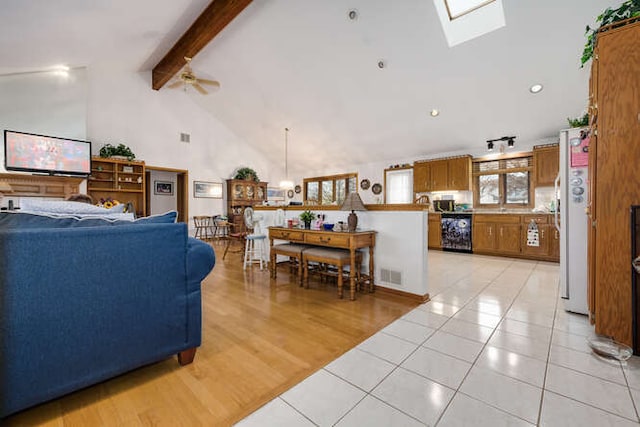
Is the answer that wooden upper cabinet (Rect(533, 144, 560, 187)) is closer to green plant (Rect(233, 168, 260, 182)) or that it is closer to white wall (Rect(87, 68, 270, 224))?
green plant (Rect(233, 168, 260, 182))

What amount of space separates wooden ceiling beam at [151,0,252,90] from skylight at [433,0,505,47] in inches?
116

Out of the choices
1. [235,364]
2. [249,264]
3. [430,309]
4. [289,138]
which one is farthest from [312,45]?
[235,364]

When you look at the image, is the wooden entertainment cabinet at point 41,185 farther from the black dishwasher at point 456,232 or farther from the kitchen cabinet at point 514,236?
the kitchen cabinet at point 514,236

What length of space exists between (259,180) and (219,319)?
7347mm

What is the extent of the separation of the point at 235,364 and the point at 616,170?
287 cm

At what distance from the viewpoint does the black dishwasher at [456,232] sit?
5742 millimetres

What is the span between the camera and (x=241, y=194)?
855cm

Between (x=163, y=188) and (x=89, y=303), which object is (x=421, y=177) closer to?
(x=89, y=303)

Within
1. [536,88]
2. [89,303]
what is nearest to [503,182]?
[536,88]

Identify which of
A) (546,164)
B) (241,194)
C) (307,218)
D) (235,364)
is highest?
(546,164)

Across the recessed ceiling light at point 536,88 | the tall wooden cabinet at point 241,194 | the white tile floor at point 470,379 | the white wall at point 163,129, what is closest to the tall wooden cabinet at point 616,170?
the white tile floor at point 470,379

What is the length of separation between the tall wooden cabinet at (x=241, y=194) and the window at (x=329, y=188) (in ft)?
5.74

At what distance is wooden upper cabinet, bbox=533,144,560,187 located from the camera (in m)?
5.05

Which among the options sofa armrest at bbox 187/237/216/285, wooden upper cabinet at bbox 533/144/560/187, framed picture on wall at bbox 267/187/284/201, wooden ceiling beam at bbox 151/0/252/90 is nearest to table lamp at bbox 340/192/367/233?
sofa armrest at bbox 187/237/216/285
